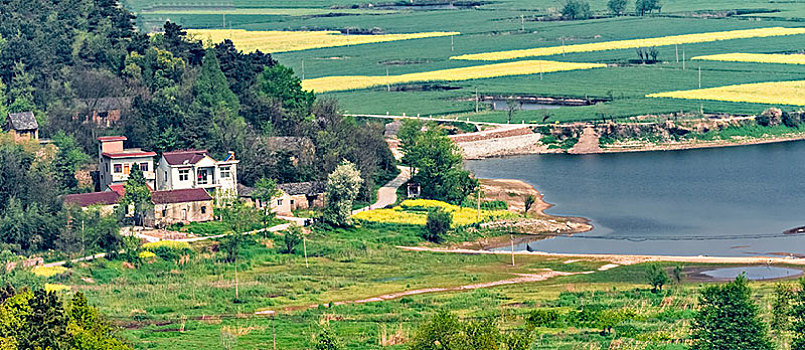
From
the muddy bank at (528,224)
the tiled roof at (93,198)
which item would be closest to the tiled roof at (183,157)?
the tiled roof at (93,198)

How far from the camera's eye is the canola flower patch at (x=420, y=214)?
83.8 meters

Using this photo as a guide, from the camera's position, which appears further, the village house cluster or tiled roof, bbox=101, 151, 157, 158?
tiled roof, bbox=101, 151, 157, 158

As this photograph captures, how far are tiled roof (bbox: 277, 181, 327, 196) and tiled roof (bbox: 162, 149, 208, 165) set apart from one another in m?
4.42

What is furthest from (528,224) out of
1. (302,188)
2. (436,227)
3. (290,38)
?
(290,38)

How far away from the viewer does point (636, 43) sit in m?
163

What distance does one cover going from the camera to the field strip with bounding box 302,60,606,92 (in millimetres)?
138750

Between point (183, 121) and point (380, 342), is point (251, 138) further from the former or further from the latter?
point (380, 342)

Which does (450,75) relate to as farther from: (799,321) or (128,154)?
(799,321)

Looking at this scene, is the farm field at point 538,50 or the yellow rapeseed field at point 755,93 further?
the farm field at point 538,50

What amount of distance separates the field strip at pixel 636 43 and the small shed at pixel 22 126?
6821 cm

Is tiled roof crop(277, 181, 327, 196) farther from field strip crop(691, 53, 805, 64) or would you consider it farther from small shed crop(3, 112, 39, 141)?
field strip crop(691, 53, 805, 64)

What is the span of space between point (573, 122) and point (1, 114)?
133 ft

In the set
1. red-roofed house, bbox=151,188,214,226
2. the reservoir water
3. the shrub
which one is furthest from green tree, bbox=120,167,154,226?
the reservoir water

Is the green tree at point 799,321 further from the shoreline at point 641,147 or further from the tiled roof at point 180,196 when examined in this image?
the shoreline at point 641,147
